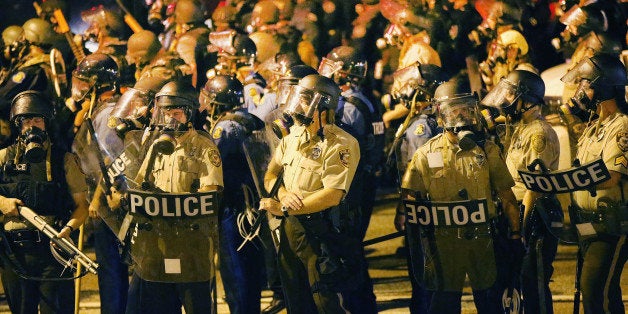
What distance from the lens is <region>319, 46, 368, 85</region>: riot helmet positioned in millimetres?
11312

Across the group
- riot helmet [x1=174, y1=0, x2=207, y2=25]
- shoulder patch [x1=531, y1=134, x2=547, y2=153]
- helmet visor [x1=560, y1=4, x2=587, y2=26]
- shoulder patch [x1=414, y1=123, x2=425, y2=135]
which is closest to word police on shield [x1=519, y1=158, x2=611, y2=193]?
shoulder patch [x1=531, y1=134, x2=547, y2=153]

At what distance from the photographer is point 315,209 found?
8227mm

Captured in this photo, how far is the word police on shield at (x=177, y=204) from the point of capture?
823cm

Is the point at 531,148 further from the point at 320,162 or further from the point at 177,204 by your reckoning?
the point at 177,204

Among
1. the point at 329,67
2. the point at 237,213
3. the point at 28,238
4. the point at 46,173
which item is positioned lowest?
the point at 28,238

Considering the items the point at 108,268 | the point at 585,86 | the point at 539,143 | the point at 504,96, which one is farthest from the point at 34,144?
the point at 585,86

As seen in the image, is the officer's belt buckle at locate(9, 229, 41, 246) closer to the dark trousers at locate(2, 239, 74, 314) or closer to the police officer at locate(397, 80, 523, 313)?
the dark trousers at locate(2, 239, 74, 314)

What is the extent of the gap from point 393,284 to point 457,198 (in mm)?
3474

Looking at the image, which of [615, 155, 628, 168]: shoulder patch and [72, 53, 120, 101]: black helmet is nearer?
[615, 155, 628, 168]: shoulder patch

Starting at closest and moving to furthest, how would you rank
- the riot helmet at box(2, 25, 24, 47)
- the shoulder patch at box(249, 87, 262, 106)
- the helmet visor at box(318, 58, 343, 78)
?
the helmet visor at box(318, 58, 343, 78), the shoulder patch at box(249, 87, 262, 106), the riot helmet at box(2, 25, 24, 47)

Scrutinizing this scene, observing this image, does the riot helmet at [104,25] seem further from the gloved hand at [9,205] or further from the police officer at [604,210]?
the police officer at [604,210]

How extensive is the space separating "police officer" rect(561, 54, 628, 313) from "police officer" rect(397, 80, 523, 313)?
548mm

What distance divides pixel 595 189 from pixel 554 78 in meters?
5.23

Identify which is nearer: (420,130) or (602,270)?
(602,270)
